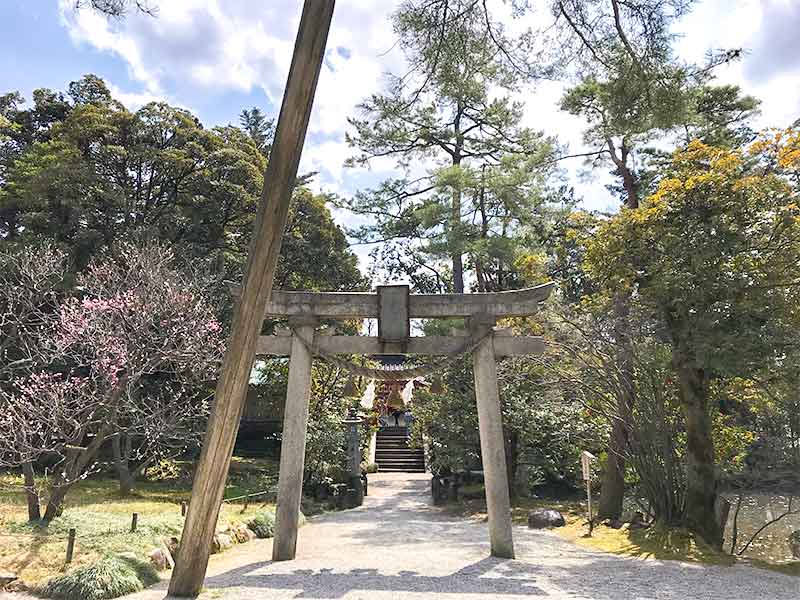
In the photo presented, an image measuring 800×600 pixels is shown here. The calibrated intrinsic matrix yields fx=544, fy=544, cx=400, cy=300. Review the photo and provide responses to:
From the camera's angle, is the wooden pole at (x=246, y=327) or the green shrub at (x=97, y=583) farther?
the green shrub at (x=97, y=583)

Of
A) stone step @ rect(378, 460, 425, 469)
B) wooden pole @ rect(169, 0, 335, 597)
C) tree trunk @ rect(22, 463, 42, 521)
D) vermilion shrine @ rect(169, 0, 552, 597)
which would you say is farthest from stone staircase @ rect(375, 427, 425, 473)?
wooden pole @ rect(169, 0, 335, 597)

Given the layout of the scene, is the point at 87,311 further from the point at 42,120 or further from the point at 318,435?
the point at 42,120

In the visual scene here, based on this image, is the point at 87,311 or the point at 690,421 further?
the point at 87,311

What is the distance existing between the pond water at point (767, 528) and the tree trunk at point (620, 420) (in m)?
1.77

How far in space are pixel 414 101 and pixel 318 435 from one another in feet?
25.4

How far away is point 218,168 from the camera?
50.4ft

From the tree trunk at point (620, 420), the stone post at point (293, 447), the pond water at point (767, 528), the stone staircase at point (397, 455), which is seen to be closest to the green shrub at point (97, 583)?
the stone post at point (293, 447)

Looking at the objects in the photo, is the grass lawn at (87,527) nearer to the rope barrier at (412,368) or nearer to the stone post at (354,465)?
the stone post at (354,465)

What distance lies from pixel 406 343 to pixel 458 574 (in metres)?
2.68

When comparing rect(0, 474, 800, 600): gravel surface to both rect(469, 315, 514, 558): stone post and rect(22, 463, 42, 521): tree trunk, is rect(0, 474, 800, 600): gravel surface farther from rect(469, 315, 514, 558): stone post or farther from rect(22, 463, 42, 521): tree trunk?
rect(22, 463, 42, 521): tree trunk

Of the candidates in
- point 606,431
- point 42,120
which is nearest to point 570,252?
point 606,431

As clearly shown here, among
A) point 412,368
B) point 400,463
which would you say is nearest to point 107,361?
point 412,368

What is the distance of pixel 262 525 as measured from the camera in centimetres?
855

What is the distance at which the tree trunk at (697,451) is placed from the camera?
7371 mm
